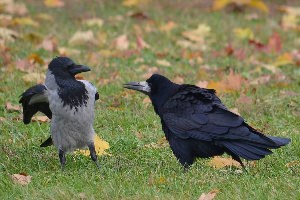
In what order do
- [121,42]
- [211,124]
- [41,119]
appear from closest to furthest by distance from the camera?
[211,124], [41,119], [121,42]

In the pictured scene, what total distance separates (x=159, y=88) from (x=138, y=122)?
1.36 m

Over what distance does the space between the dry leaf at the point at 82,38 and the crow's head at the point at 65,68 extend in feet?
17.1

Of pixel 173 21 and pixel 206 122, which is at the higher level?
pixel 206 122

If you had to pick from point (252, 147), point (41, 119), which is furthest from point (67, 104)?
point (41, 119)

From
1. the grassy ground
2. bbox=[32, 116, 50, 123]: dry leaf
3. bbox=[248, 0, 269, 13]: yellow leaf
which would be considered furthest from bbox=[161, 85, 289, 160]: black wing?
bbox=[248, 0, 269, 13]: yellow leaf

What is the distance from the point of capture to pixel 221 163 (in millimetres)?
7082

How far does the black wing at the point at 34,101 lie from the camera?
22.6 ft

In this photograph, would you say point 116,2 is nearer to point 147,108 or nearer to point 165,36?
point 165,36

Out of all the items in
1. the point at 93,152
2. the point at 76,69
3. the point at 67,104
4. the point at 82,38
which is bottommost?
the point at 82,38

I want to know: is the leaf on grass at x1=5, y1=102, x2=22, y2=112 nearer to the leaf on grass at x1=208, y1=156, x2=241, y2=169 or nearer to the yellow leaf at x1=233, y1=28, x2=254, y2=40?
the leaf on grass at x1=208, y1=156, x2=241, y2=169

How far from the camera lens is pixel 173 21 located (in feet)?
46.4

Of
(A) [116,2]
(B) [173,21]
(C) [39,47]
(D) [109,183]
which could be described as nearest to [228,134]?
(D) [109,183]

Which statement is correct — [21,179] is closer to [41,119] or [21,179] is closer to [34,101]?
[34,101]

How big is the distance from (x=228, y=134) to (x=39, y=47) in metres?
5.75
